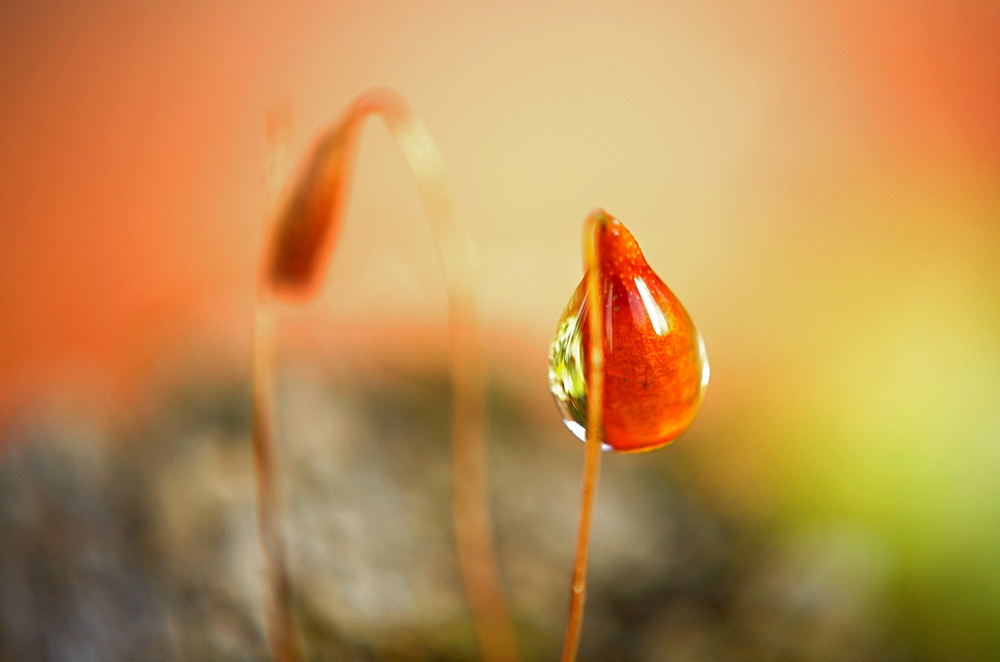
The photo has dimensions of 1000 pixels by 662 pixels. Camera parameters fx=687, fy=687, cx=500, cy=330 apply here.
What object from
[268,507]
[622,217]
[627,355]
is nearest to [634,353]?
[627,355]

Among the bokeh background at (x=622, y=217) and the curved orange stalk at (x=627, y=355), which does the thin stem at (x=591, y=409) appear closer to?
the curved orange stalk at (x=627, y=355)

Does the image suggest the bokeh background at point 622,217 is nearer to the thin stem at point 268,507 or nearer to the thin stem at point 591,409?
Answer: the thin stem at point 268,507

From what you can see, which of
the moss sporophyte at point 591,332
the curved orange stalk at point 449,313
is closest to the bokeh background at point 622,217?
the curved orange stalk at point 449,313

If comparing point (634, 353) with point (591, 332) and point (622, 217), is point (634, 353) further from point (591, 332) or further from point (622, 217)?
point (622, 217)

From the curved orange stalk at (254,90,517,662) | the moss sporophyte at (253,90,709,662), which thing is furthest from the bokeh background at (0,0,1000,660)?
the moss sporophyte at (253,90,709,662)

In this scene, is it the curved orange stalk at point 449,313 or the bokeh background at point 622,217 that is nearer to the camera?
the curved orange stalk at point 449,313

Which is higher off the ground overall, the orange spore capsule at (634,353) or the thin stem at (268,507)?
the orange spore capsule at (634,353)
